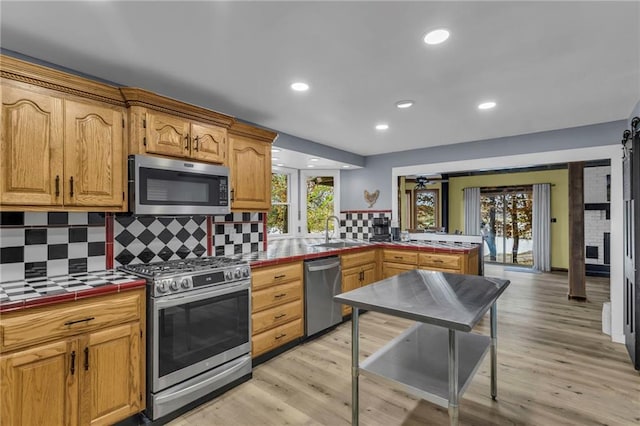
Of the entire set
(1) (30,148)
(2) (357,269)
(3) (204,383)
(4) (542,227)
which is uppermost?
(1) (30,148)

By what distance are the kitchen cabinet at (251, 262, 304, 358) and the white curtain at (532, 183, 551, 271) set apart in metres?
6.72

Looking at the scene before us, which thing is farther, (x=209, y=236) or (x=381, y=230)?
(x=381, y=230)

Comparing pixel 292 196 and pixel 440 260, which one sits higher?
pixel 292 196

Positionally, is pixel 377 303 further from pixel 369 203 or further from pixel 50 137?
pixel 369 203

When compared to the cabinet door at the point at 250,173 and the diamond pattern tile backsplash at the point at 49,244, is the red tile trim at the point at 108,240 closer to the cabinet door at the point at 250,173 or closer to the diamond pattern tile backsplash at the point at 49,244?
the diamond pattern tile backsplash at the point at 49,244

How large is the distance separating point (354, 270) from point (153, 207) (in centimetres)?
243

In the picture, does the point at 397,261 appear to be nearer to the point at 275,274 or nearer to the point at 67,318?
the point at 275,274

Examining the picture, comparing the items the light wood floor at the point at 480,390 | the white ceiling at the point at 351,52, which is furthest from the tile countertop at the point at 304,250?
the white ceiling at the point at 351,52

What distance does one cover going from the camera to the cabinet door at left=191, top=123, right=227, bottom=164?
100 inches

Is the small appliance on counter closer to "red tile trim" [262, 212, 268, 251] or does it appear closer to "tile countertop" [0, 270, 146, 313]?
"red tile trim" [262, 212, 268, 251]

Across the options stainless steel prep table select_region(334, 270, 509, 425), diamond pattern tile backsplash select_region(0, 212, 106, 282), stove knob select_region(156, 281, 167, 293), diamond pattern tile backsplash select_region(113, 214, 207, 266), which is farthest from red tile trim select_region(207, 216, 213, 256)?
stainless steel prep table select_region(334, 270, 509, 425)

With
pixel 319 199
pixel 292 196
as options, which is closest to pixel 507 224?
pixel 319 199

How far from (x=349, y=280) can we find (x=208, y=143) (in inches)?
88.3

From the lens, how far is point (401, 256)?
13.9 feet
